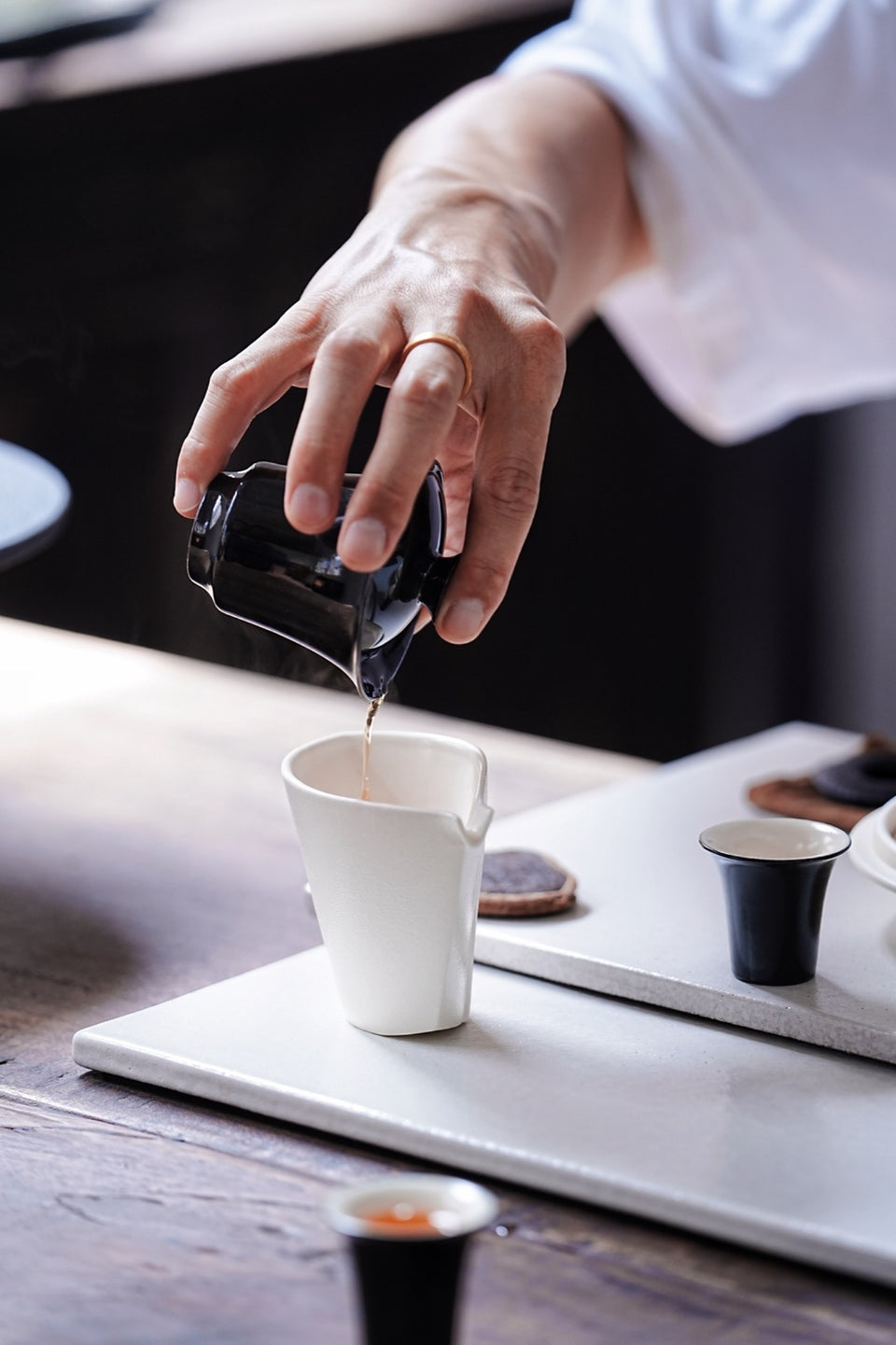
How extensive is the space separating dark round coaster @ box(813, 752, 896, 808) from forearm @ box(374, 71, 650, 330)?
475 mm

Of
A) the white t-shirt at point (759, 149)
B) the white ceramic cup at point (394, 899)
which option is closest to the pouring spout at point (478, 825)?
the white ceramic cup at point (394, 899)

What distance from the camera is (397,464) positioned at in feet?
2.55

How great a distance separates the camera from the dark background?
2.94 meters

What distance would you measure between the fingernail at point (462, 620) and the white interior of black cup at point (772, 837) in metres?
0.19

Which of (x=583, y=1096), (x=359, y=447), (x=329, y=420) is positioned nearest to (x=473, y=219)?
(x=329, y=420)

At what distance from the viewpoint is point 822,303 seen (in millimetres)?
1779

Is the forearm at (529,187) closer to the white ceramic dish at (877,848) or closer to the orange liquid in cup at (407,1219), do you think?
the white ceramic dish at (877,848)

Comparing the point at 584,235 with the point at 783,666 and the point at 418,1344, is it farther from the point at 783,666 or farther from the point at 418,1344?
the point at 783,666

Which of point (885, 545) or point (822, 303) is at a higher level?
point (822, 303)

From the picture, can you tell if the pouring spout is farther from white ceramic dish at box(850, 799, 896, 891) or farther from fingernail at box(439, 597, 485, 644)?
white ceramic dish at box(850, 799, 896, 891)

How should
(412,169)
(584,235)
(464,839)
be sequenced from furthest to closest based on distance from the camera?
(584,235) → (412,169) → (464,839)

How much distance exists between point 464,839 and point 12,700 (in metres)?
Answer: 1.01

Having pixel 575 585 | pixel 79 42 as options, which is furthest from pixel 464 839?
pixel 79 42

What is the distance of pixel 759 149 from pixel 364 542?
3.56 ft
